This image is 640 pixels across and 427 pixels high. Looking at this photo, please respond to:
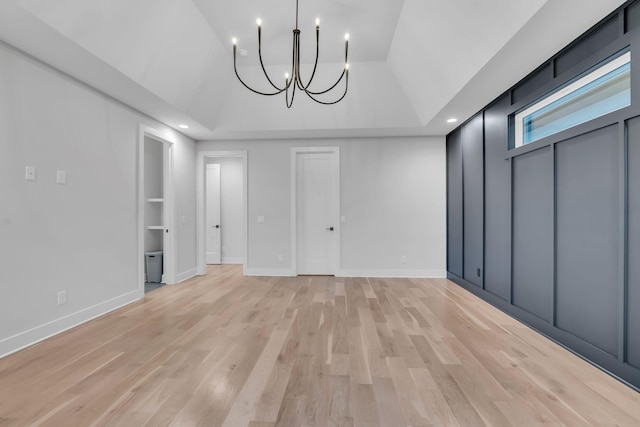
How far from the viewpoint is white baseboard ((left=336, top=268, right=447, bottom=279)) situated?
526cm

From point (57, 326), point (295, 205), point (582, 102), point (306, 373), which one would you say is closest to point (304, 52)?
point (295, 205)

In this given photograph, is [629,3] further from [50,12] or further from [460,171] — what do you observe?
[50,12]

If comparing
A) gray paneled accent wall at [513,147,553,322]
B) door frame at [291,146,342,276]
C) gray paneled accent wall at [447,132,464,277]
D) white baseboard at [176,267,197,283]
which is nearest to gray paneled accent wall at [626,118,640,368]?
gray paneled accent wall at [513,147,553,322]

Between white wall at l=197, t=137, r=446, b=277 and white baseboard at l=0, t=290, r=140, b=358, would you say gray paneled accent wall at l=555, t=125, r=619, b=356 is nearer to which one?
white wall at l=197, t=137, r=446, b=277

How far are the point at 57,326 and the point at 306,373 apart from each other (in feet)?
8.16

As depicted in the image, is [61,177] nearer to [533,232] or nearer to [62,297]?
[62,297]

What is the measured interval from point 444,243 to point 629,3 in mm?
3850

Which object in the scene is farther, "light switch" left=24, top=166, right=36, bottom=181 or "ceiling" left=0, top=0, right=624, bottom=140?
"light switch" left=24, top=166, right=36, bottom=181

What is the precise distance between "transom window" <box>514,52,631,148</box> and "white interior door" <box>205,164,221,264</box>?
5.85 meters

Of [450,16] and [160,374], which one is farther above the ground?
[450,16]

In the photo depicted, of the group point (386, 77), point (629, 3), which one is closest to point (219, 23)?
point (386, 77)

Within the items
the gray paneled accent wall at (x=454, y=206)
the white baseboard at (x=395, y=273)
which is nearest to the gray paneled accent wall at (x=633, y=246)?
the gray paneled accent wall at (x=454, y=206)

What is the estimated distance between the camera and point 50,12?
6.95 feet

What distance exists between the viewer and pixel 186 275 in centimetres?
512
